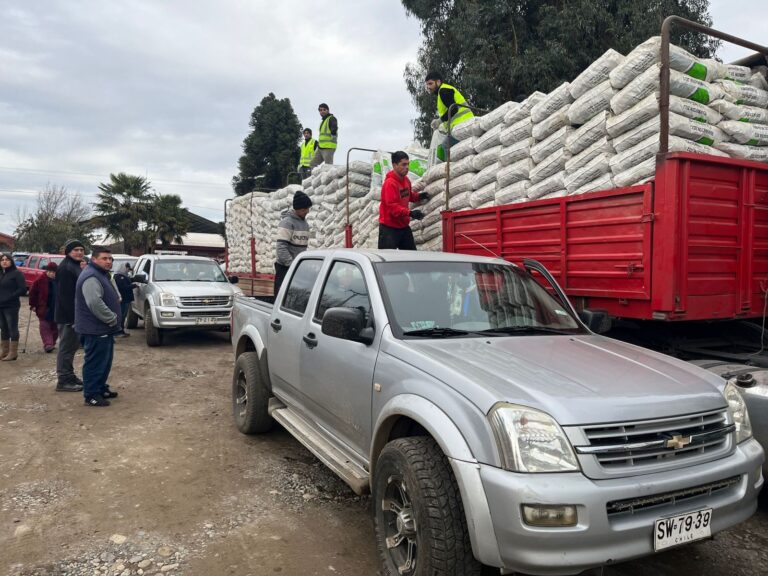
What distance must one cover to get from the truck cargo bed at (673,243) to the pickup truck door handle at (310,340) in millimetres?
2314

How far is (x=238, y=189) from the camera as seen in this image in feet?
136

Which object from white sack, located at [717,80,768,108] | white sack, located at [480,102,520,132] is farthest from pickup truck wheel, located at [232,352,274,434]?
white sack, located at [717,80,768,108]

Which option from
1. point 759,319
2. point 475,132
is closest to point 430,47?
point 475,132

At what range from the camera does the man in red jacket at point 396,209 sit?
657 cm

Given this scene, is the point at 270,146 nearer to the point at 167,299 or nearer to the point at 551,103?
the point at 167,299

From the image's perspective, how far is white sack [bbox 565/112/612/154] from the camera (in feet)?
15.9

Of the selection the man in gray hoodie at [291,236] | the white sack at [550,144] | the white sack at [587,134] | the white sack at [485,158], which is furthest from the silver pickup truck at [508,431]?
the man in gray hoodie at [291,236]

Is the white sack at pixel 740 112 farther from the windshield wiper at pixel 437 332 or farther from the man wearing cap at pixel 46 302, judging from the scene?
the man wearing cap at pixel 46 302

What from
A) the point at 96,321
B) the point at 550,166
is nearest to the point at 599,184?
the point at 550,166

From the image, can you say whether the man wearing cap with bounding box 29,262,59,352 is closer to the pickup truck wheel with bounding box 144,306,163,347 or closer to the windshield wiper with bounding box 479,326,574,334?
the pickup truck wheel with bounding box 144,306,163,347

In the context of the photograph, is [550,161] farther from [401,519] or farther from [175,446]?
[175,446]

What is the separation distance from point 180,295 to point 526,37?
14.0 metres

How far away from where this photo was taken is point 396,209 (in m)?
6.51

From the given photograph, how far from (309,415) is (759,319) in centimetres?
361
